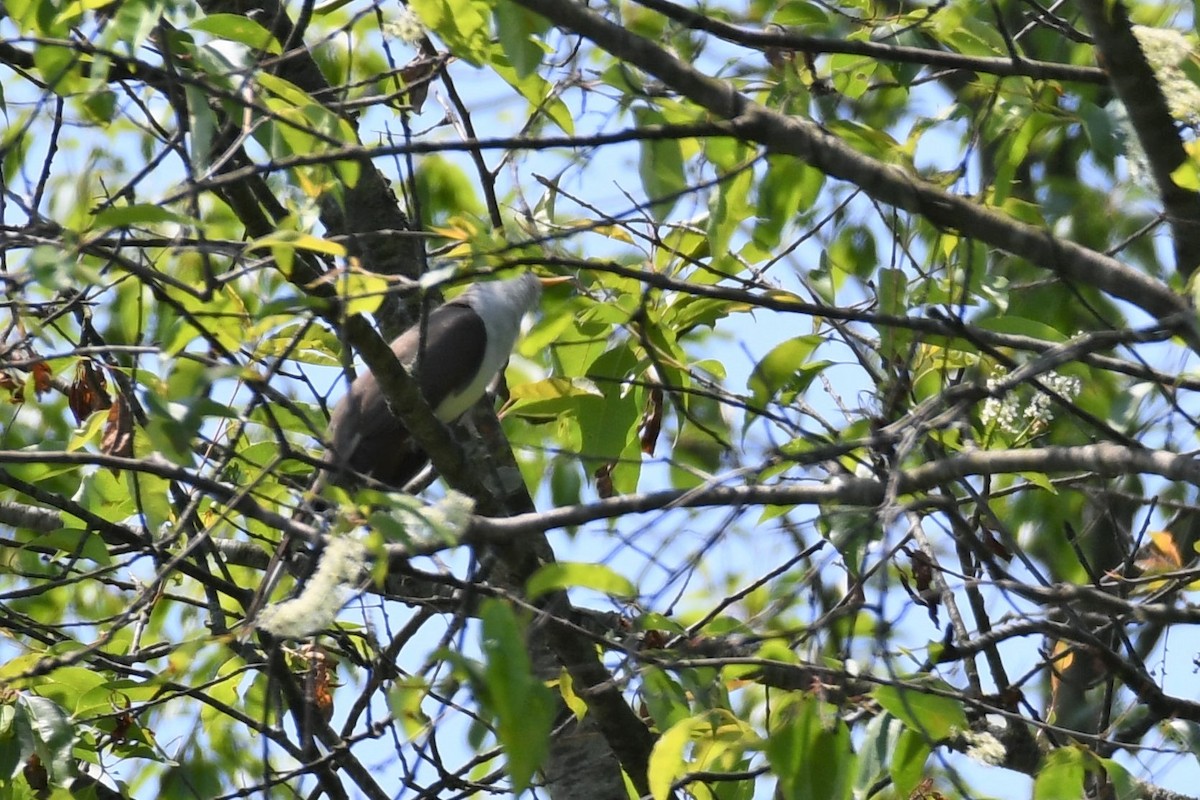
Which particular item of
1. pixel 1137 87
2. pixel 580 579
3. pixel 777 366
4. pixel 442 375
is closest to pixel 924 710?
pixel 777 366

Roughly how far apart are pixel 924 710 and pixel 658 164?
3.21 ft

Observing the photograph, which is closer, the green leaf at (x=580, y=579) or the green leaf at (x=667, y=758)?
the green leaf at (x=580, y=579)

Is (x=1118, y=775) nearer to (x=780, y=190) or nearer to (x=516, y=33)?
(x=780, y=190)

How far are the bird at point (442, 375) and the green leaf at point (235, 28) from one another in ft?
6.68

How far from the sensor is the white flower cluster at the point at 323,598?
1569mm

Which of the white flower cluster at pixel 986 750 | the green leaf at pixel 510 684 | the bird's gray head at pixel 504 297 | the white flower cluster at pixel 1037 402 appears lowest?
the green leaf at pixel 510 684

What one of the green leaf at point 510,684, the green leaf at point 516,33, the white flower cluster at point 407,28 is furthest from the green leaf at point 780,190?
the green leaf at point 510,684

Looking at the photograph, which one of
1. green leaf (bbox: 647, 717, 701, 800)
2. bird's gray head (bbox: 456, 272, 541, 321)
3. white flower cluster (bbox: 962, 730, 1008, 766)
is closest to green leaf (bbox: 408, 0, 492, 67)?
green leaf (bbox: 647, 717, 701, 800)

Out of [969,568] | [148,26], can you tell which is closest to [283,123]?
[148,26]

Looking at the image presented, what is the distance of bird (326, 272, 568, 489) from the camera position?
14.9 ft

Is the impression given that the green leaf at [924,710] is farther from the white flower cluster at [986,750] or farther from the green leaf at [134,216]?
the green leaf at [134,216]

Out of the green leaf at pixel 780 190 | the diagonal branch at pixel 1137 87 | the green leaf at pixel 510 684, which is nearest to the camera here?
the green leaf at pixel 510 684

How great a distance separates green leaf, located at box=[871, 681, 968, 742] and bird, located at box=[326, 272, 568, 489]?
7.97 ft

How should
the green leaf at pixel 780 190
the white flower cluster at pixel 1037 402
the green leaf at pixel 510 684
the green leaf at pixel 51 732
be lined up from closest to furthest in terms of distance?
1. the green leaf at pixel 510 684
2. the green leaf at pixel 780 190
3. the white flower cluster at pixel 1037 402
4. the green leaf at pixel 51 732
